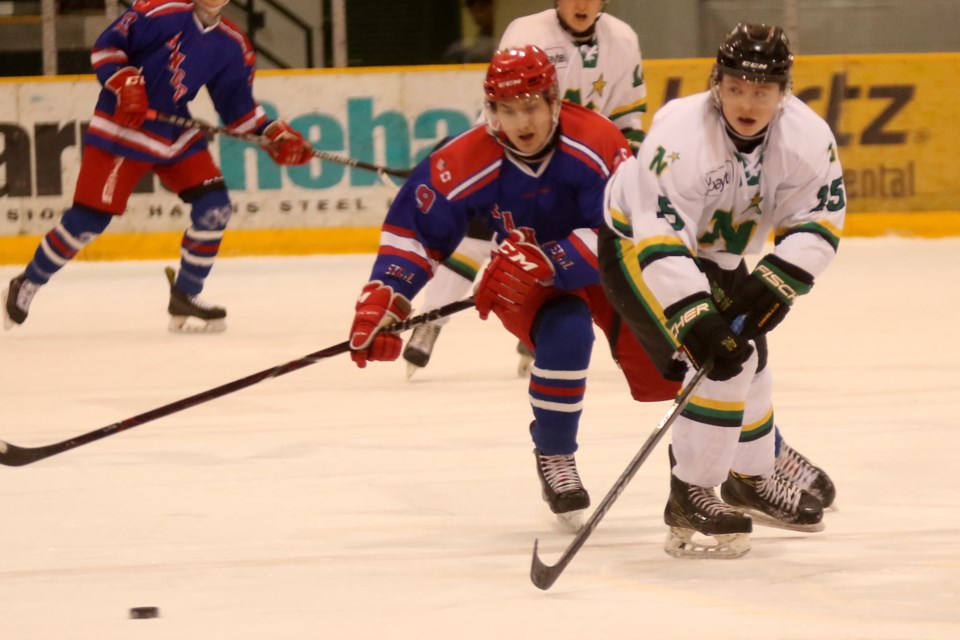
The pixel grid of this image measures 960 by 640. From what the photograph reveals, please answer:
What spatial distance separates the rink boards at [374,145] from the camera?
7.25m

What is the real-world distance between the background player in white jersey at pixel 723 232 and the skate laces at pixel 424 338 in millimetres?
1794

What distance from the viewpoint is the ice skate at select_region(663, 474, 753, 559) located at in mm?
2719

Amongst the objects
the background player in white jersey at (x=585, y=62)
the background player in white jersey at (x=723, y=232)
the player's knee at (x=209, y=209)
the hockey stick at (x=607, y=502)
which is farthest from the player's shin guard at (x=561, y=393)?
the player's knee at (x=209, y=209)

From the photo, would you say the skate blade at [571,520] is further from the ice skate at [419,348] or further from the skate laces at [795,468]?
the ice skate at [419,348]

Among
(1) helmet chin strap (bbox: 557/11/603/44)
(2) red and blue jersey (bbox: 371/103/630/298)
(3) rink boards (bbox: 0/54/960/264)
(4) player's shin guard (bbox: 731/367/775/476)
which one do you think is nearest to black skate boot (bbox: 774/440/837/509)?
(4) player's shin guard (bbox: 731/367/775/476)

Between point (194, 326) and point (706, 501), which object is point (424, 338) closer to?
point (194, 326)

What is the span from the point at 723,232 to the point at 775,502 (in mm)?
528

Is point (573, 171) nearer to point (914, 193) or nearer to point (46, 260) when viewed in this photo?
point (46, 260)

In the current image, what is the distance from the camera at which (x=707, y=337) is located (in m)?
2.58

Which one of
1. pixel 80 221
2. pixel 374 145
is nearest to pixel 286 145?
pixel 80 221

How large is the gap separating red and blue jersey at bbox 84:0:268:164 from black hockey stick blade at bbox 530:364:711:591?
321 cm

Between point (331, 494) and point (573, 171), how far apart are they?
2.78 feet

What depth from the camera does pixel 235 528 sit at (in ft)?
9.96

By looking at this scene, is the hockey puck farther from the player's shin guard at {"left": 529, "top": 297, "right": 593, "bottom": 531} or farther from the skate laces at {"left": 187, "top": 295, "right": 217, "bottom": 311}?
the skate laces at {"left": 187, "top": 295, "right": 217, "bottom": 311}
